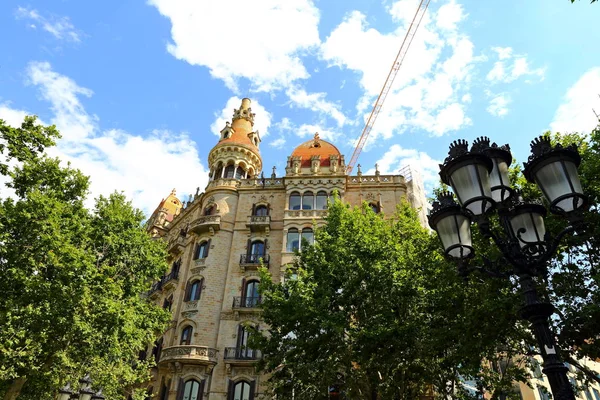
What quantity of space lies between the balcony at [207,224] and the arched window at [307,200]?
A: 6.04 meters

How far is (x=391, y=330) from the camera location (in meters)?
14.8

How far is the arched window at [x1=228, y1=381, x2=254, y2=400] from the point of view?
Answer: 21719 mm

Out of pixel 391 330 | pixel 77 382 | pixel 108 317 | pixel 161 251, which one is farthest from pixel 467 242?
pixel 161 251

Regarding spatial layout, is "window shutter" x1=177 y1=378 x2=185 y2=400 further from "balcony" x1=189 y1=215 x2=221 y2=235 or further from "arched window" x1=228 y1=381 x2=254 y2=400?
"balcony" x1=189 y1=215 x2=221 y2=235

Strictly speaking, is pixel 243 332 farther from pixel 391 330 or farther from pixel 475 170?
pixel 475 170

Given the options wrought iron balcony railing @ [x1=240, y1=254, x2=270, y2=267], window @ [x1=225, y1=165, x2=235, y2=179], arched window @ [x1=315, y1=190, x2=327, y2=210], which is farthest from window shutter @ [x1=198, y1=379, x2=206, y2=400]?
window @ [x1=225, y1=165, x2=235, y2=179]

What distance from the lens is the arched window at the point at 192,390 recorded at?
2189 centimetres

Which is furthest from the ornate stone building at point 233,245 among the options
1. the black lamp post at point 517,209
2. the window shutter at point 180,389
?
the black lamp post at point 517,209

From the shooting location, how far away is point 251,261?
2631cm

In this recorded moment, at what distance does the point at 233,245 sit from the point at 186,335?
639cm

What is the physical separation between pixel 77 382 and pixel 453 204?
17.7 m

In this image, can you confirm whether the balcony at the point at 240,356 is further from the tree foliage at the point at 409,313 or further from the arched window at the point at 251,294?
the tree foliage at the point at 409,313

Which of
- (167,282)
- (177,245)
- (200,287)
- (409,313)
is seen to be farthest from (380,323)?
(177,245)

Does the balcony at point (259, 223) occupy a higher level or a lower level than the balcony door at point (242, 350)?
higher
